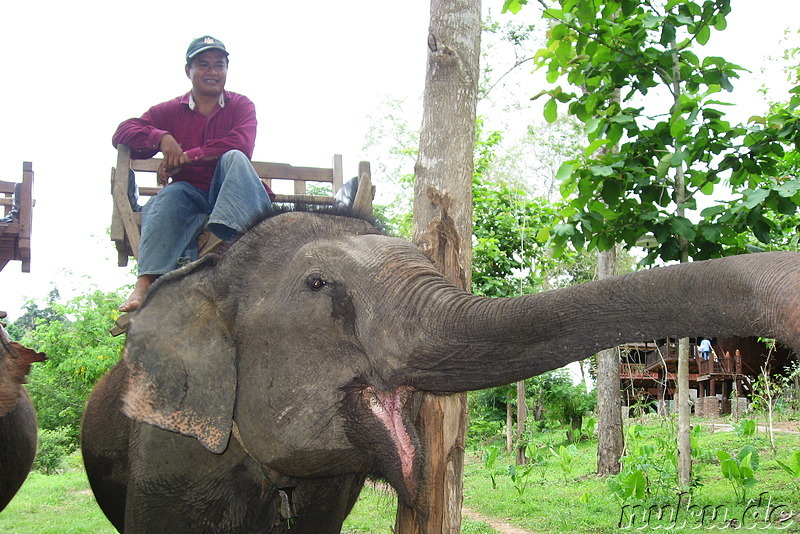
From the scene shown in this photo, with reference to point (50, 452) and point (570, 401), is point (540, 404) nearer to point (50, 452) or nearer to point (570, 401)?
point (570, 401)

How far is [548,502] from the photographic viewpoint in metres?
10.2

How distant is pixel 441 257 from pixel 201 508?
169 centimetres

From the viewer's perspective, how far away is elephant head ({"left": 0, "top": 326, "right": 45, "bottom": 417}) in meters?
3.57

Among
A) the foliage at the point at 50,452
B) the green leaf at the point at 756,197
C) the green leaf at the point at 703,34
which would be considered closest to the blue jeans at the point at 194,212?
the green leaf at the point at 756,197

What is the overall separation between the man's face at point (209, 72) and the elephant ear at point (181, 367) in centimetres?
157

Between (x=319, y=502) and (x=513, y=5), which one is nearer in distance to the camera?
(x=319, y=502)

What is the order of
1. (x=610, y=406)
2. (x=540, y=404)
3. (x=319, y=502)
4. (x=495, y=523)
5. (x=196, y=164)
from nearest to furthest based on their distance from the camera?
(x=319, y=502)
(x=196, y=164)
(x=495, y=523)
(x=610, y=406)
(x=540, y=404)

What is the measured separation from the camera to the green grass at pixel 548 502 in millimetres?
8227

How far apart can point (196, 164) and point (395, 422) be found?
201 cm

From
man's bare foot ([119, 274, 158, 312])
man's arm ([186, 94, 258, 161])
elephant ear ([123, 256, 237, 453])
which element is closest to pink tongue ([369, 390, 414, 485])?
elephant ear ([123, 256, 237, 453])

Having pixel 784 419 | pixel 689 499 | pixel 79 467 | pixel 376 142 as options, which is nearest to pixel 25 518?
pixel 689 499

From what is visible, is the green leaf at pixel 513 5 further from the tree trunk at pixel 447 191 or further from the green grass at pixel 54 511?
the green grass at pixel 54 511

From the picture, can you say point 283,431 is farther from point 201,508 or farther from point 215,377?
point 201,508

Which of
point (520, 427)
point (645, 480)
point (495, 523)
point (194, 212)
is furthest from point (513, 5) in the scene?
point (520, 427)
